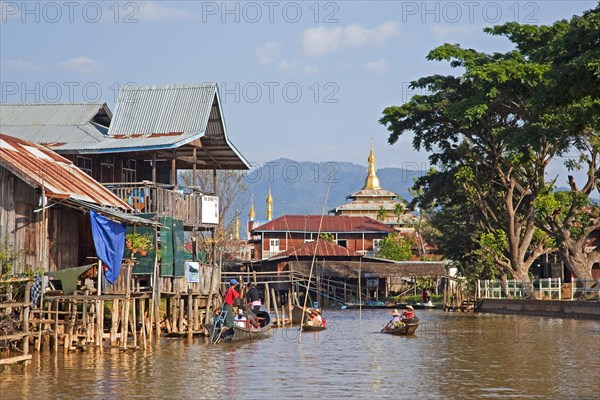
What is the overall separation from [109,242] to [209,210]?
862 centimetres

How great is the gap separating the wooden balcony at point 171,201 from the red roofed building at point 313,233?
52279 millimetres

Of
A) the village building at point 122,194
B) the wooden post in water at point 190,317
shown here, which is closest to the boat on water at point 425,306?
the village building at point 122,194

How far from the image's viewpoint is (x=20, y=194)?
26734 mm

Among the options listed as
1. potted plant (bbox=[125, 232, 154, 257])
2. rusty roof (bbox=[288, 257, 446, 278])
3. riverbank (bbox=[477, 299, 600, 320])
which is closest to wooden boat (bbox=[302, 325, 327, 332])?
potted plant (bbox=[125, 232, 154, 257])

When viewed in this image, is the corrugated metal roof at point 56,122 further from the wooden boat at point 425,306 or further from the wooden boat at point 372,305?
the wooden boat at point 425,306

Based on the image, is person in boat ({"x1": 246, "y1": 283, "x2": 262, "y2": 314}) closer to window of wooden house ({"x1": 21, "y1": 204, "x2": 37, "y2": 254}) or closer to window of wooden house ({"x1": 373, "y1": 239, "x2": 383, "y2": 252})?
window of wooden house ({"x1": 21, "y1": 204, "x2": 37, "y2": 254})

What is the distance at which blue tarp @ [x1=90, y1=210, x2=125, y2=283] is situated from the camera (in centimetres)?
2717

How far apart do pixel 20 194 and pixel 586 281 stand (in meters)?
25.9

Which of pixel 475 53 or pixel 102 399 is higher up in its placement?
pixel 475 53

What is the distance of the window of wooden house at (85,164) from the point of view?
113 ft

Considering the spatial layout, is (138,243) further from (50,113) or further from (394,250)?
(394,250)

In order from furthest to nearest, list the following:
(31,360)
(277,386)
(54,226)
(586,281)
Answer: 1. (586,281)
2. (54,226)
3. (31,360)
4. (277,386)

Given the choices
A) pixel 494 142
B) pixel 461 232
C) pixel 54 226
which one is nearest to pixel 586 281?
pixel 494 142

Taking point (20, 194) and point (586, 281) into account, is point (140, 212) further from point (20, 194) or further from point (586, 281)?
point (586, 281)
